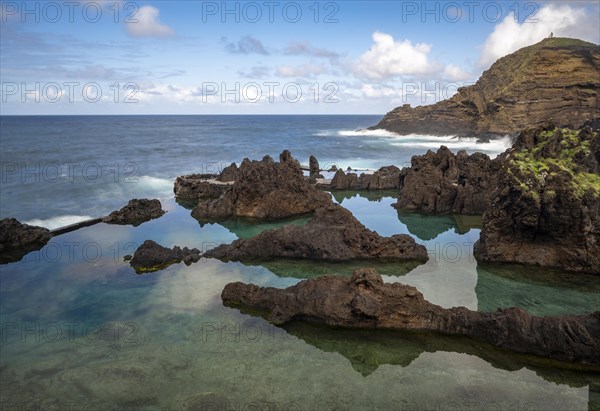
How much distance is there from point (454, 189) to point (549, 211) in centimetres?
1230

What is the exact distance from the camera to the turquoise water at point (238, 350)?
11648 millimetres

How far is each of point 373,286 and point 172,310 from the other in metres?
7.55

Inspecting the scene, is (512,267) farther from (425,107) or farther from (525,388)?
(425,107)

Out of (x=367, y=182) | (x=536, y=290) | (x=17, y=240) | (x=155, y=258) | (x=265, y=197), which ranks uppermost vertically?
(x=367, y=182)

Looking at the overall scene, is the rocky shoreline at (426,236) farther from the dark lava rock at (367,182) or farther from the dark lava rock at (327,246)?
the dark lava rock at (367,182)

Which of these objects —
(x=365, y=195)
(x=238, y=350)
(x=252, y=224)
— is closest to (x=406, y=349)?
(x=238, y=350)

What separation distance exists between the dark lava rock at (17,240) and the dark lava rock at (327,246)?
10337 mm

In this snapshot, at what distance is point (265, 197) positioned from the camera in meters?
30.8

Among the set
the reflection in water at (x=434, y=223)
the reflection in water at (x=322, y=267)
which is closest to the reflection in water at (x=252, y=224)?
the reflection in water at (x=322, y=267)

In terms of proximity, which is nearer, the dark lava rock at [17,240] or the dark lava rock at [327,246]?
the dark lava rock at [327,246]

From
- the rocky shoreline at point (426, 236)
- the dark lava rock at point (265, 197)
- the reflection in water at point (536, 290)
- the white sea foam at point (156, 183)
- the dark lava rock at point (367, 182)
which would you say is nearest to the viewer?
the rocky shoreline at point (426, 236)

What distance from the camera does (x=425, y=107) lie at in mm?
127875

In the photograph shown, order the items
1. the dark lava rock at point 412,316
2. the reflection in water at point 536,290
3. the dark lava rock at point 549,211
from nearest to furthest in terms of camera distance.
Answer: the dark lava rock at point 412,316
the reflection in water at point 536,290
the dark lava rock at point 549,211

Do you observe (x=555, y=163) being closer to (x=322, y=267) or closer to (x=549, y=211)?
(x=549, y=211)
